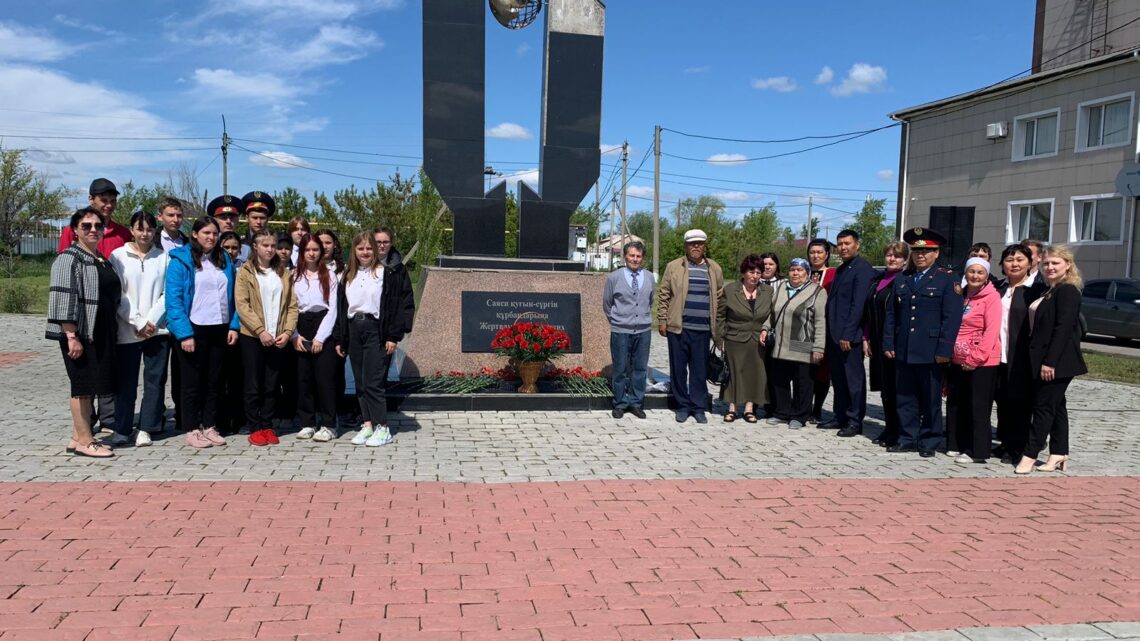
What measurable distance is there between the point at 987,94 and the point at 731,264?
24.7 m

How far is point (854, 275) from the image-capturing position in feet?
23.0

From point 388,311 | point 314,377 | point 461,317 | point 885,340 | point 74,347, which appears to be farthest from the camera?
point 461,317

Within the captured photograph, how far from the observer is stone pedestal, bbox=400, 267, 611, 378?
8.20m

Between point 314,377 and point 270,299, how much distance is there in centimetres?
69

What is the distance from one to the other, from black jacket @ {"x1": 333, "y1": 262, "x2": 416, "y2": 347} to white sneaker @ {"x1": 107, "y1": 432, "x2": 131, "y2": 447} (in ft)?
5.35

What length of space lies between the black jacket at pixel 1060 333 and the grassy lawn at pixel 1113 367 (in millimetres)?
6412

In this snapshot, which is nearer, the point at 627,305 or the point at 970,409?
the point at 970,409

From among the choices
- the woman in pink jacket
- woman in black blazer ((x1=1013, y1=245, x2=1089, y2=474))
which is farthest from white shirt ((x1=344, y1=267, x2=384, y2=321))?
woman in black blazer ((x1=1013, y1=245, x2=1089, y2=474))

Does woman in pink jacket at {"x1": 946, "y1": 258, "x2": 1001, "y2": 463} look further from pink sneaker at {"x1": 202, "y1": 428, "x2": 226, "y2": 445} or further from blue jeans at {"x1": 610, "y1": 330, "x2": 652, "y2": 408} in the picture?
pink sneaker at {"x1": 202, "y1": 428, "x2": 226, "y2": 445}

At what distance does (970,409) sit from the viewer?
6406 millimetres

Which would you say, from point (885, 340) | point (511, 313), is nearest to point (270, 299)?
point (511, 313)

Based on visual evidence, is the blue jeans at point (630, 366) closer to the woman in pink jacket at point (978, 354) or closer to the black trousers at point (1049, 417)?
the woman in pink jacket at point (978, 354)

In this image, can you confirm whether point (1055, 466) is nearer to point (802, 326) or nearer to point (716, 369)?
point (802, 326)

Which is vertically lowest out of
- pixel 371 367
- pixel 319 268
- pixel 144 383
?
pixel 144 383
